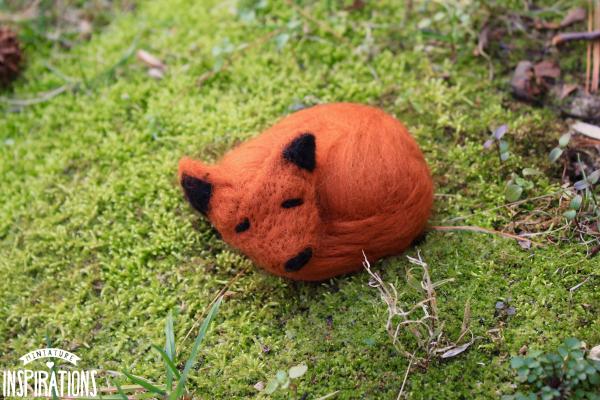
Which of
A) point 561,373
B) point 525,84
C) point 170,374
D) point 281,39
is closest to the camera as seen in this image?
point 561,373

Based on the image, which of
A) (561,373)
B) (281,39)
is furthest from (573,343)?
(281,39)

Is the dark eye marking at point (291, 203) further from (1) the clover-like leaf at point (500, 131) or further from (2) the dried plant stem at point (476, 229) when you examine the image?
(1) the clover-like leaf at point (500, 131)

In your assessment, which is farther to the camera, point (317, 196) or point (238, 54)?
point (238, 54)

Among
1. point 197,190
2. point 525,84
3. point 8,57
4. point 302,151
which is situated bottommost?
point 525,84

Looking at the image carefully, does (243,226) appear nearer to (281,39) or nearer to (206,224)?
(206,224)

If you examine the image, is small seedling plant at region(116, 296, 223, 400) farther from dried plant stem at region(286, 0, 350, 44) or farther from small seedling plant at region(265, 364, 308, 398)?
dried plant stem at region(286, 0, 350, 44)

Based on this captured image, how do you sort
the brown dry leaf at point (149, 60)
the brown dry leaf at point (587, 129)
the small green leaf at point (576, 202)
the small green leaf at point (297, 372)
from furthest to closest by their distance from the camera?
the brown dry leaf at point (149, 60)
the brown dry leaf at point (587, 129)
the small green leaf at point (576, 202)
the small green leaf at point (297, 372)

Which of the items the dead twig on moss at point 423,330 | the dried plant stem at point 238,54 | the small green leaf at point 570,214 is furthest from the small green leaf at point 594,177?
the dried plant stem at point 238,54
